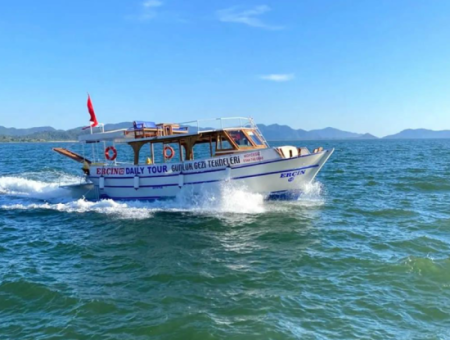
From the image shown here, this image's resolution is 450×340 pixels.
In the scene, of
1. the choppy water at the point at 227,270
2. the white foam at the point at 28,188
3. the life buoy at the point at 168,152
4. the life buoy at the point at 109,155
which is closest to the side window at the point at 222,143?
the choppy water at the point at 227,270

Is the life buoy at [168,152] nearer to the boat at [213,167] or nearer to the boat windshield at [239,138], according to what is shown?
the boat at [213,167]

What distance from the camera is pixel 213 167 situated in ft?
54.5

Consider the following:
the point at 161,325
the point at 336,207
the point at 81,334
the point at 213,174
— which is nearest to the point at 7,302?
the point at 81,334

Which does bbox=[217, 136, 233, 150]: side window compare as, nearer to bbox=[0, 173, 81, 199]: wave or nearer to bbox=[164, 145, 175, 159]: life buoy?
bbox=[164, 145, 175, 159]: life buoy

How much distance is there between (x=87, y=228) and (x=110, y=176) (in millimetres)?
5097

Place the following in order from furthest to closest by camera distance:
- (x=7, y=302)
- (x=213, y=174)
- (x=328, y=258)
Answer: (x=213, y=174) → (x=328, y=258) → (x=7, y=302)

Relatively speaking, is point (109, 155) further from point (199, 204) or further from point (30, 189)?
point (30, 189)

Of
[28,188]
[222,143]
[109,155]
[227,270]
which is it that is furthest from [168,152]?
[227,270]

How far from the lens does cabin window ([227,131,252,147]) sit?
1698 cm

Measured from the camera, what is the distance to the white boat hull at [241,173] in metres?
16.2

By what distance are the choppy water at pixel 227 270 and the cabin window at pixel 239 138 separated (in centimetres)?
216

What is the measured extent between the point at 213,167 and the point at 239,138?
70.4 inches

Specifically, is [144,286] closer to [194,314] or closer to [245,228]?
[194,314]

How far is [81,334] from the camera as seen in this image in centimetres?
680
